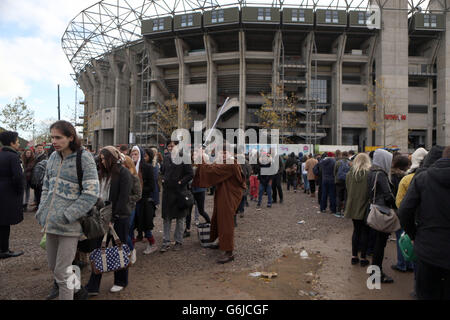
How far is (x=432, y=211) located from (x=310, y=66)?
37010 millimetres

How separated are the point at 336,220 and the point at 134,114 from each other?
39.7 meters

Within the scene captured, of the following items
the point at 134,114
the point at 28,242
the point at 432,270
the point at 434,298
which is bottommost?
the point at 28,242

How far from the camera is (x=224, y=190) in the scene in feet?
15.2

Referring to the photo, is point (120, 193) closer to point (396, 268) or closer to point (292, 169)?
point (396, 268)

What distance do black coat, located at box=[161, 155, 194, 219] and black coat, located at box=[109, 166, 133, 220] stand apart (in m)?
1.69

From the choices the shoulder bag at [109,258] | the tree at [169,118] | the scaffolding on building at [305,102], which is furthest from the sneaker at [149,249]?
the scaffolding on building at [305,102]

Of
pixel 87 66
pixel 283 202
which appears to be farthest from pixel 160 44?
pixel 283 202

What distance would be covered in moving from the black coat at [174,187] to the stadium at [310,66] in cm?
2982

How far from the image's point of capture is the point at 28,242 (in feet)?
18.3

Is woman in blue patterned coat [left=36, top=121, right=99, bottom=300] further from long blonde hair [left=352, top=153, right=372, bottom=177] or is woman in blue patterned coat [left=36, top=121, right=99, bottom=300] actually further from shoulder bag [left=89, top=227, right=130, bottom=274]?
long blonde hair [left=352, top=153, right=372, bottom=177]

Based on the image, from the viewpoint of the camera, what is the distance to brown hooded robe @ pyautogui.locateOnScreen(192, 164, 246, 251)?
451 cm

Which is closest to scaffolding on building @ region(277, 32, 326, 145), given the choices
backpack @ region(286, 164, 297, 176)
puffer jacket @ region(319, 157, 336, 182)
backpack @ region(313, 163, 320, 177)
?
backpack @ region(286, 164, 297, 176)
